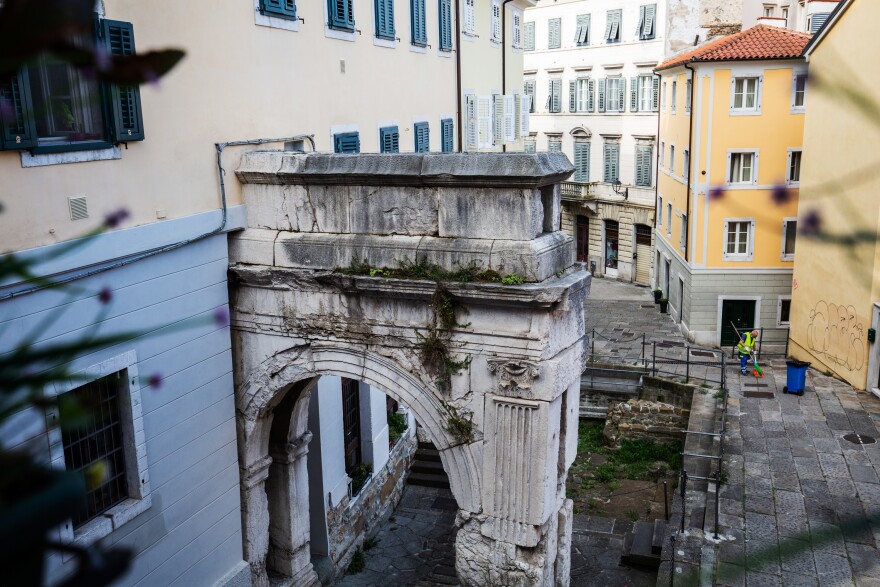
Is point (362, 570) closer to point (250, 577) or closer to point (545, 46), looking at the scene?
point (250, 577)

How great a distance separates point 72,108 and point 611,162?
34125 millimetres

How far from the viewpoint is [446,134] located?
1944 cm

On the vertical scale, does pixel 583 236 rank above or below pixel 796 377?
above

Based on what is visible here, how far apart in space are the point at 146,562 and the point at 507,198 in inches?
210

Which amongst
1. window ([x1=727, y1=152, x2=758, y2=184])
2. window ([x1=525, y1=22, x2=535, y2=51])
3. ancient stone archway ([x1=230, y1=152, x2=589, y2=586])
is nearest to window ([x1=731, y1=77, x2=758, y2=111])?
window ([x1=727, y1=152, x2=758, y2=184])

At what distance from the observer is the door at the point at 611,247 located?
132ft

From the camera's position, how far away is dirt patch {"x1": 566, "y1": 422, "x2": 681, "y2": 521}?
57.7 feet

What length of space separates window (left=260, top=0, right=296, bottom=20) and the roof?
1885cm

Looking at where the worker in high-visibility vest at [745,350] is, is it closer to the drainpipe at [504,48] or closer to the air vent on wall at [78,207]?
the drainpipe at [504,48]

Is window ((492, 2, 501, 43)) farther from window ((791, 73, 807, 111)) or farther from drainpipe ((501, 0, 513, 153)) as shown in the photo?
window ((791, 73, 807, 111))

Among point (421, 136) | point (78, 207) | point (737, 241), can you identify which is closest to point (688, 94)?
point (737, 241)

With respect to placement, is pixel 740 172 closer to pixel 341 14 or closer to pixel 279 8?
pixel 341 14

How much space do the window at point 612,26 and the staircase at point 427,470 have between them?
26.1m

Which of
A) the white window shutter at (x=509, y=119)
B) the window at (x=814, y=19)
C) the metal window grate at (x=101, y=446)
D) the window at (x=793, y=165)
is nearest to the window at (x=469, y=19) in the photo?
the white window shutter at (x=509, y=119)
